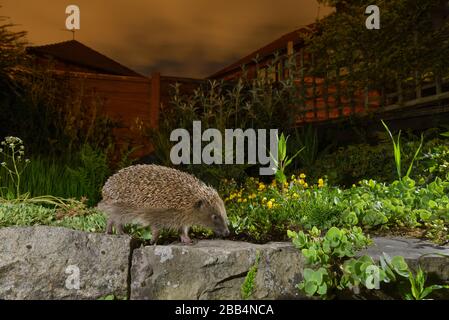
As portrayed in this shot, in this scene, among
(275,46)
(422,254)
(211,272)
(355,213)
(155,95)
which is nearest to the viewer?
(211,272)

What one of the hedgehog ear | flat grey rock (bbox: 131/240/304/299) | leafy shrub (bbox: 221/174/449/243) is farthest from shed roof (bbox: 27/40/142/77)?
flat grey rock (bbox: 131/240/304/299)

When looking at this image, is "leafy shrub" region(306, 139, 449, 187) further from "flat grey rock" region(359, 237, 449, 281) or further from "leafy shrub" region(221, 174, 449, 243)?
"flat grey rock" region(359, 237, 449, 281)

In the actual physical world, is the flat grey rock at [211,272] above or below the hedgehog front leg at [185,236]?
below

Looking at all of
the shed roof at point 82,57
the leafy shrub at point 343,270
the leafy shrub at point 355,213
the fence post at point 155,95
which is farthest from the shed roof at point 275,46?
the leafy shrub at point 343,270

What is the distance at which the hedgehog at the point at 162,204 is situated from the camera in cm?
405

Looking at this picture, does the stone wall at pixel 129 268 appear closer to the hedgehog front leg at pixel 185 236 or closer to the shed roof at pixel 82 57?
the hedgehog front leg at pixel 185 236

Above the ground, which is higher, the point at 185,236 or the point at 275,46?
the point at 275,46

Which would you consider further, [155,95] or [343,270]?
[155,95]

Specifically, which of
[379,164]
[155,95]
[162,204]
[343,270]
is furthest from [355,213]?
[155,95]

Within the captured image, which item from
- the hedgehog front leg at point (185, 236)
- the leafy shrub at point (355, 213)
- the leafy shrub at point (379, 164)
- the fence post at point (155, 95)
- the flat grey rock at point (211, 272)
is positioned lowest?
the flat grey rock at point (211, 272)

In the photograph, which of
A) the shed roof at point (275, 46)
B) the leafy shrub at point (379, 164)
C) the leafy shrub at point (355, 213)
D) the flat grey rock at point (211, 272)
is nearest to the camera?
the flat grey rock at point (211, 272)

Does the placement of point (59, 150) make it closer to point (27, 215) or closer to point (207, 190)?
point (27, 215)

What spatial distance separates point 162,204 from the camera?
404 centimetres

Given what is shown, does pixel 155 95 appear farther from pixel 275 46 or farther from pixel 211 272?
pixel 211 272
